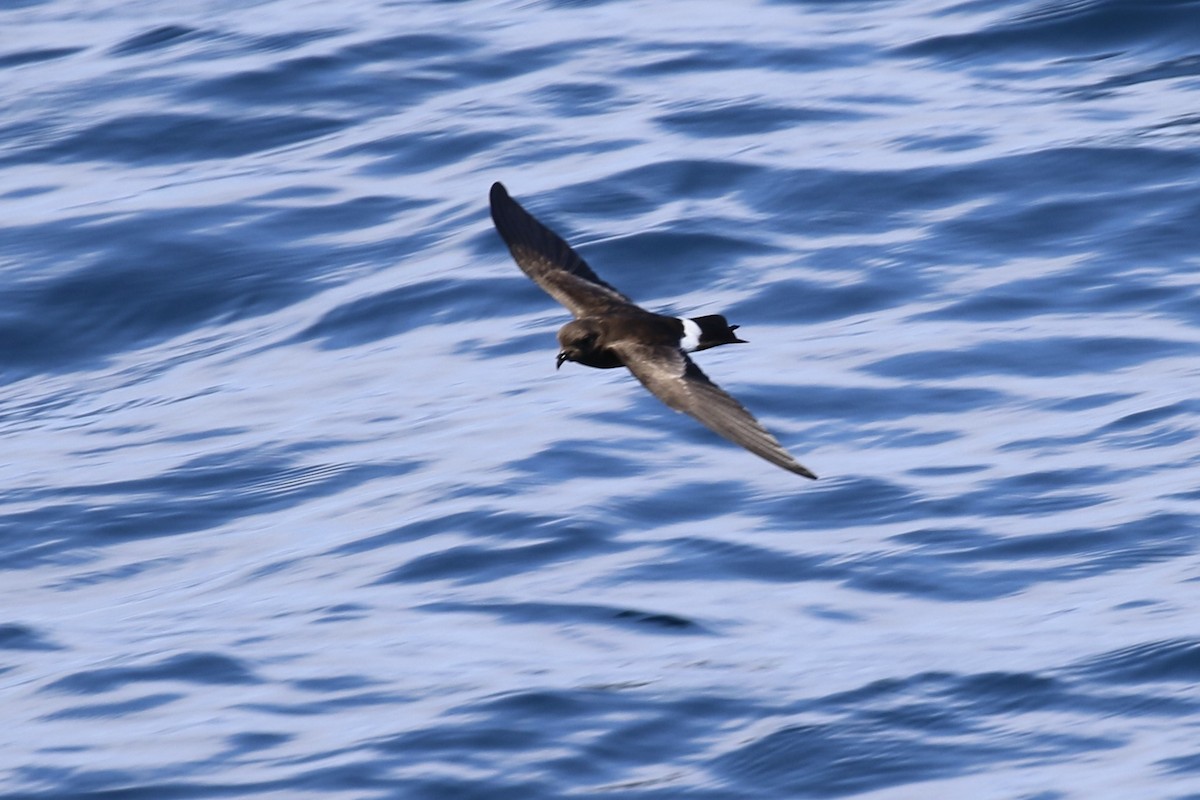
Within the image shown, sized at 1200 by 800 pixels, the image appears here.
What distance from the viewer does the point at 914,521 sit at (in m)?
8.42

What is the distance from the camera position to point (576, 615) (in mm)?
7902

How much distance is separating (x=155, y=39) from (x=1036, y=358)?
840cm

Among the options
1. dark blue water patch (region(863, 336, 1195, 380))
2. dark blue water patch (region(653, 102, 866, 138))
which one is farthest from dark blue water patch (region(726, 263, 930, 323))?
dark blue water patch (region(653, 102, 866, 138))

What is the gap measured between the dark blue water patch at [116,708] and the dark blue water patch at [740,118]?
6006 mm

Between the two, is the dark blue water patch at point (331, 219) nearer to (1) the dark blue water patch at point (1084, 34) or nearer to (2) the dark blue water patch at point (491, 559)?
(2) the dark blue water patch at point (491, 559)

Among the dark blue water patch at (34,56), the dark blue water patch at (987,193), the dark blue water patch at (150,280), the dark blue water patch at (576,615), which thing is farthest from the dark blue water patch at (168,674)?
the dark blue water patch at (34,56)

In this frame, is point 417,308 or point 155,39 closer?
point 417,308

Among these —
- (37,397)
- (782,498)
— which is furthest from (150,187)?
(782,498)

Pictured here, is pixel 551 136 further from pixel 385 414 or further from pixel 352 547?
pixel 352 547

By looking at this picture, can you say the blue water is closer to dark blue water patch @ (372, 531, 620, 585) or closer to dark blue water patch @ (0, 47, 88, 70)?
dark blue water patch @ (372, 531, 620, 585)

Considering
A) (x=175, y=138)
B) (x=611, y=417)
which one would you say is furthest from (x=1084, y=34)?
(x=175, y=138)

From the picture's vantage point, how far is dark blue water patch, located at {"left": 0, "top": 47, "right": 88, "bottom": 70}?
15.7 m

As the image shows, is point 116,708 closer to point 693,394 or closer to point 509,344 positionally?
point 693,394

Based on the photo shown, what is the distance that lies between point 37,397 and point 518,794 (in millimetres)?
5119
